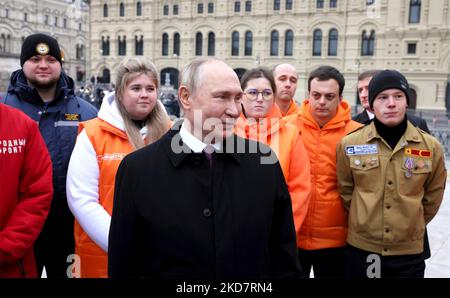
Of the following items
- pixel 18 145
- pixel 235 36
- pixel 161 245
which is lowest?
pixel 161 245

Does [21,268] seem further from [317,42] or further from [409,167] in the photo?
[317,42]

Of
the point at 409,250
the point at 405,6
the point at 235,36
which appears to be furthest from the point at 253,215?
the point at 235,36

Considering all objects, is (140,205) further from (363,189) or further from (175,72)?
(175,72)

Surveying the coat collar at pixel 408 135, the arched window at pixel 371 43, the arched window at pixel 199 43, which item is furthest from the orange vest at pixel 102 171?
the arched window at pixel 199 43

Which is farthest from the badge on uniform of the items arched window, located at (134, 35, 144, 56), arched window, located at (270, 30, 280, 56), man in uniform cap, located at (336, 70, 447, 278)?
arched window, located at (134, 35, 144, 56)

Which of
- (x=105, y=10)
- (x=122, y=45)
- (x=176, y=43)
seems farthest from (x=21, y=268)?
(x=105, y=10)

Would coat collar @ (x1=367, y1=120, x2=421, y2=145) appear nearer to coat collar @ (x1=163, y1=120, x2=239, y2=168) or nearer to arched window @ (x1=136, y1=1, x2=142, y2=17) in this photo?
coat collar @ (x1=163, y1=120, x2=239, y2=168)

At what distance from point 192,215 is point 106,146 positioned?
127 cm

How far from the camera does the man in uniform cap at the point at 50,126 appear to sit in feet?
11.6

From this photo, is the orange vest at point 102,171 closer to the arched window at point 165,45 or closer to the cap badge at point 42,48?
the cap badge at point 42,48

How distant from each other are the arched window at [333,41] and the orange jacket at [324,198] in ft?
129

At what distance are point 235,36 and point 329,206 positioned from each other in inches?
1689

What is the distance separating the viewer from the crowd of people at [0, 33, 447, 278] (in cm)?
204

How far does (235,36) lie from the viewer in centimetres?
4450
